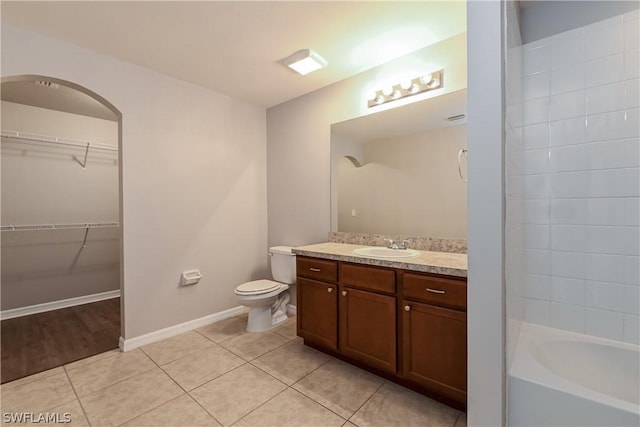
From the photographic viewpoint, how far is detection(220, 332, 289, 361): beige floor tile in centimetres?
227

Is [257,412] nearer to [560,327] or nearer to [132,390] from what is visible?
[132,390]

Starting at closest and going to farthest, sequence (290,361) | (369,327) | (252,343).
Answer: (369,327) → (290,361) → (252,343)

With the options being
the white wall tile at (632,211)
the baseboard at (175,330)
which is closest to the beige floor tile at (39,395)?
the baseboard at (175,330)

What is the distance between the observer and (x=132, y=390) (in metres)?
1.81

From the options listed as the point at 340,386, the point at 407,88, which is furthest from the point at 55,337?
the point at 407,88

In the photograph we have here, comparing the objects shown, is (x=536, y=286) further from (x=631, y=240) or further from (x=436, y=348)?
(x=436, y=348)

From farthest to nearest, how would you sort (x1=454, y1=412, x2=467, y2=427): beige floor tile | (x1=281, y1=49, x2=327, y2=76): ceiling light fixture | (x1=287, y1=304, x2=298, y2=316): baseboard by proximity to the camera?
(x1=287, y1=304, x2=298, y2=316): baseboard, (x1=281, y1=49, x2=327, y2=76): ceiling light fixture, (x1=454, y1=412, x2=467, y2=427): beige floor tile

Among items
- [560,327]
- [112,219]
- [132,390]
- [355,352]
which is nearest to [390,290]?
[355,352]

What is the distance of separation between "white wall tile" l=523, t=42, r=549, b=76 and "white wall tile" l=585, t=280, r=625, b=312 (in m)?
1.25

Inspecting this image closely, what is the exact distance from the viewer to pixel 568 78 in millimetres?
1570

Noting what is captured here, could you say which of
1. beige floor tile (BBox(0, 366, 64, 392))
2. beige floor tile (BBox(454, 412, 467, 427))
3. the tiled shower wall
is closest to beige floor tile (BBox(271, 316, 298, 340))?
beige floor tile (BBox(454, 412, 467, 427))

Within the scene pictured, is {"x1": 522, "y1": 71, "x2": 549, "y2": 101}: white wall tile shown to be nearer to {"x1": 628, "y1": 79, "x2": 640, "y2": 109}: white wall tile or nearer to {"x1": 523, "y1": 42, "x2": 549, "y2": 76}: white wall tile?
{"x1": 523, "y1": 42, "x2": 549, "y2": 76}: white wall tile

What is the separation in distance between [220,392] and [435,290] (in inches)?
58.7

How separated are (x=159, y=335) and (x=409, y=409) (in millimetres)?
2162
